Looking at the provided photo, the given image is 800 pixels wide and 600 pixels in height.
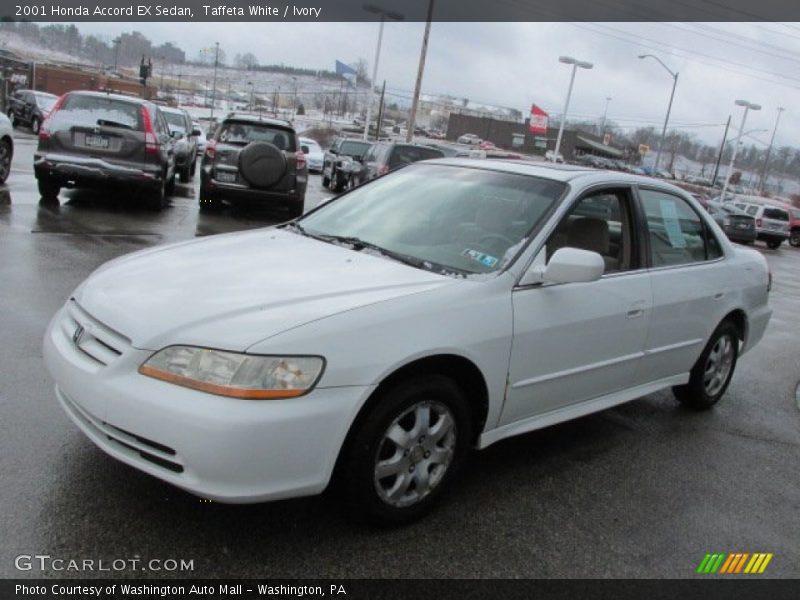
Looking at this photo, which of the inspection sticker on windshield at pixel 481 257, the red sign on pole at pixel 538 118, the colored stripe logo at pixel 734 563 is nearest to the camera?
the colored stripe logo at pixel 734 563

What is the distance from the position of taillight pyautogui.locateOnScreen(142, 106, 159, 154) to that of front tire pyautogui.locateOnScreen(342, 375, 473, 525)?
26.8 feet

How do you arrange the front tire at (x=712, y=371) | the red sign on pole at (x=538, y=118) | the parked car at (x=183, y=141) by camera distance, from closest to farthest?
the front tire at (x=712, y=371) → the parked car at (x=183, y=141) → the red sign on pole at (x=538, y=118)

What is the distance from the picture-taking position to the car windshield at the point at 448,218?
356cm

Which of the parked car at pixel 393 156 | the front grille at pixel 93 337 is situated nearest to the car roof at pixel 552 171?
the front grille at pixel 93 337

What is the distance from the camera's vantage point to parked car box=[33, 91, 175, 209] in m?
9.68

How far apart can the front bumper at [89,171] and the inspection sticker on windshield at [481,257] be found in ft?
25.4

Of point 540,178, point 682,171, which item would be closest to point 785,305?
point 540,178

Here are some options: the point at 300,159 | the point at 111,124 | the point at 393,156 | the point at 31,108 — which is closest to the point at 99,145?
the point at 111,124

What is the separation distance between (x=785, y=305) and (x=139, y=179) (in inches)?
419

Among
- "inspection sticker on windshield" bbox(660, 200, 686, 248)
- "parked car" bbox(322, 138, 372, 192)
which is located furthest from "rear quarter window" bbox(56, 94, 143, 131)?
"parked car" bbox(322, 138, 372, 192)

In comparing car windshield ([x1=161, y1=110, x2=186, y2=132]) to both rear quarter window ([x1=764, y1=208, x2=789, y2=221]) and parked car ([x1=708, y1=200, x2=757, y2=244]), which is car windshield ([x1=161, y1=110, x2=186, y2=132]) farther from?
rear quarter window ([x1=764, y1=208, x2=789, y2=221])

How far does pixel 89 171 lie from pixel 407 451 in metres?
8.38

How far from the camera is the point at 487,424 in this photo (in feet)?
11.0

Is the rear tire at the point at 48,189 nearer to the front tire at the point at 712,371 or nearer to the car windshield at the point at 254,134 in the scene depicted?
the car windshield at the point at 254,134
